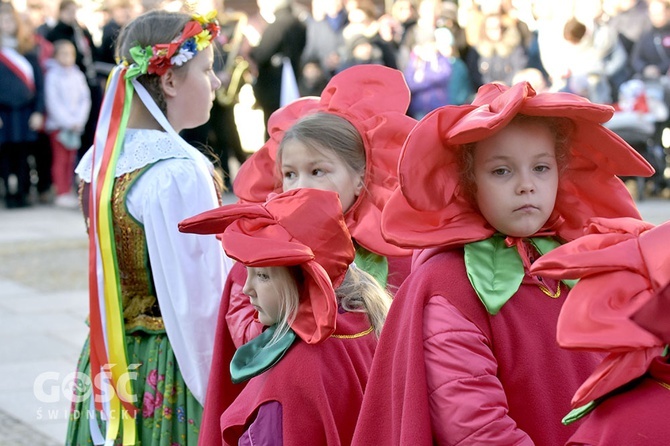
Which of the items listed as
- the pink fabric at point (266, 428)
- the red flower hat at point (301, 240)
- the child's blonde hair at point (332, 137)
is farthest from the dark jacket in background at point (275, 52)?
the pink fabric at point (266, 428)

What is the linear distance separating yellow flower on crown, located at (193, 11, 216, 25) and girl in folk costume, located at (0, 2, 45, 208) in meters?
9.10

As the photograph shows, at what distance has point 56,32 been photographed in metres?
13.0

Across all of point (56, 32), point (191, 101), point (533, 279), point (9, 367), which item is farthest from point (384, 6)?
point (533, 279)

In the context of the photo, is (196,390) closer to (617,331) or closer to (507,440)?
(507,440)

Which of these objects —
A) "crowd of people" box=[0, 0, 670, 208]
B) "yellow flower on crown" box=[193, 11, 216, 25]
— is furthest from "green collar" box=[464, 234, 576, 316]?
"crowd of people" box=[0, 0, 670, 208]

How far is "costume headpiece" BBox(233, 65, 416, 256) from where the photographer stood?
11.0 feet

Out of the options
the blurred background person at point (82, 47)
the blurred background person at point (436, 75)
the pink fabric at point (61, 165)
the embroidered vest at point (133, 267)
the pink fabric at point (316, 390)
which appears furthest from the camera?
the pink fabric at point (61, 165)

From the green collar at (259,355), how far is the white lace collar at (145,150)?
3.19 ft

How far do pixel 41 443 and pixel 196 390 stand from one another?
1.91 m

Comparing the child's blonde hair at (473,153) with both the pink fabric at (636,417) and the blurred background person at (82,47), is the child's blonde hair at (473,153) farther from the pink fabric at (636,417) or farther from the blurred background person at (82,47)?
the blurred background person at (82,47)

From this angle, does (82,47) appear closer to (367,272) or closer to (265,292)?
(367,272)

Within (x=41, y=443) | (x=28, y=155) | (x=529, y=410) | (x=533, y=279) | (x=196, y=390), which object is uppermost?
(x=533, y=279)

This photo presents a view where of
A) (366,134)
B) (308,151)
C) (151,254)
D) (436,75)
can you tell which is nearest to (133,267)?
(151,254)

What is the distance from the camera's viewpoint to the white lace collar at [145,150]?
3596mm
